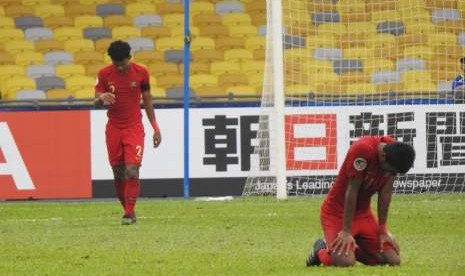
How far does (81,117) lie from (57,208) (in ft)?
8.53

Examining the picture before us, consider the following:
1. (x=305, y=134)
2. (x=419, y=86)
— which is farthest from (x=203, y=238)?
(x=419, y=86)

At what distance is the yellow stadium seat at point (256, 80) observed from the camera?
2534 cm

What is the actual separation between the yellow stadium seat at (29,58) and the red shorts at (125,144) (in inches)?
429

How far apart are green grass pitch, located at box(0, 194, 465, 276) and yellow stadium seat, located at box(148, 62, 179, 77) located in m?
6.55

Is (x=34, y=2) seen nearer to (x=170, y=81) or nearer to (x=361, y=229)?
(x=170, y=81)

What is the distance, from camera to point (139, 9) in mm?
27719

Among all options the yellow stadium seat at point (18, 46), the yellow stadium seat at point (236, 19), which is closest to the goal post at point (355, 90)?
the yellow stadium seat at point (236, 19)

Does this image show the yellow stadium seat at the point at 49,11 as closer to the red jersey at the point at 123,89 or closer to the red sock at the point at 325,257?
the red jersey at the point at 123,89

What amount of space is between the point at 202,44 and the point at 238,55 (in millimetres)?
826

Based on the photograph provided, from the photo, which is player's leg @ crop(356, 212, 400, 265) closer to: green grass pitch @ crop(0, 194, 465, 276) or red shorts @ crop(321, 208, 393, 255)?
red shorts @ crop(321, 208, 393, 255)

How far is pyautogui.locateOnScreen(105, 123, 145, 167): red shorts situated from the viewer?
15375 mm

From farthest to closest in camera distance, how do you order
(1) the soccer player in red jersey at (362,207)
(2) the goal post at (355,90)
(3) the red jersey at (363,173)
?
(2) the goal post at (355,90), (3) the red jersey at (363,173), (1) the soccer player in red jersey at (362,207)

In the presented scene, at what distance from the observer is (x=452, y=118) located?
21.0 meters

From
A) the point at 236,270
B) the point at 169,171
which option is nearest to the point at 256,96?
the point at 169,171
